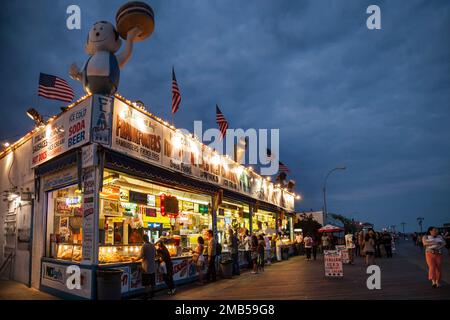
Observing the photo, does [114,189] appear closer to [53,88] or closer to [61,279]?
[61,279]

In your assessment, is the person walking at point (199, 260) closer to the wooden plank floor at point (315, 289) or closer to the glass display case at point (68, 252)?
the wooden plank floor at point (315, 289)

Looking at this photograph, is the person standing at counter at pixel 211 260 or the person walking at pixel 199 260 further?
the person standing at counter at pixel 211 260

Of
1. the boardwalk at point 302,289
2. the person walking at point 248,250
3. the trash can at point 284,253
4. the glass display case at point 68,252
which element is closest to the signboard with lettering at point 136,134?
the glass display case at point 68,252

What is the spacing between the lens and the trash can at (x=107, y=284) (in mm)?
10195

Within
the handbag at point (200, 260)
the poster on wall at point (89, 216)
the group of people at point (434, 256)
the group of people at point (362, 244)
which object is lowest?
the group of people at point (362, 244)

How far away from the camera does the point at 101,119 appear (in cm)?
1136

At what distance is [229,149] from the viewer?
22.2m

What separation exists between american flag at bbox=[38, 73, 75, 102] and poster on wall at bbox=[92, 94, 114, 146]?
3.18 m

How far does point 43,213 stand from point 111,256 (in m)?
3.54

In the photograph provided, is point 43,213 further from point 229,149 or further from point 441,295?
point 441,295

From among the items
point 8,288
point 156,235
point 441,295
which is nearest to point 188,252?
point 156,235

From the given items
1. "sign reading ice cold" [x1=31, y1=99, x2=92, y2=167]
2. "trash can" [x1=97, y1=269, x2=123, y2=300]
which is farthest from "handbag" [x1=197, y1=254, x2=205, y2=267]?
"sign reading ice cold" [x1=31, y1=99, x2=92, y2=167]

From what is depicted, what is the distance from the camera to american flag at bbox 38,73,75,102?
13.6 meters

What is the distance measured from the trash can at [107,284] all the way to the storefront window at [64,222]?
8.18ft
